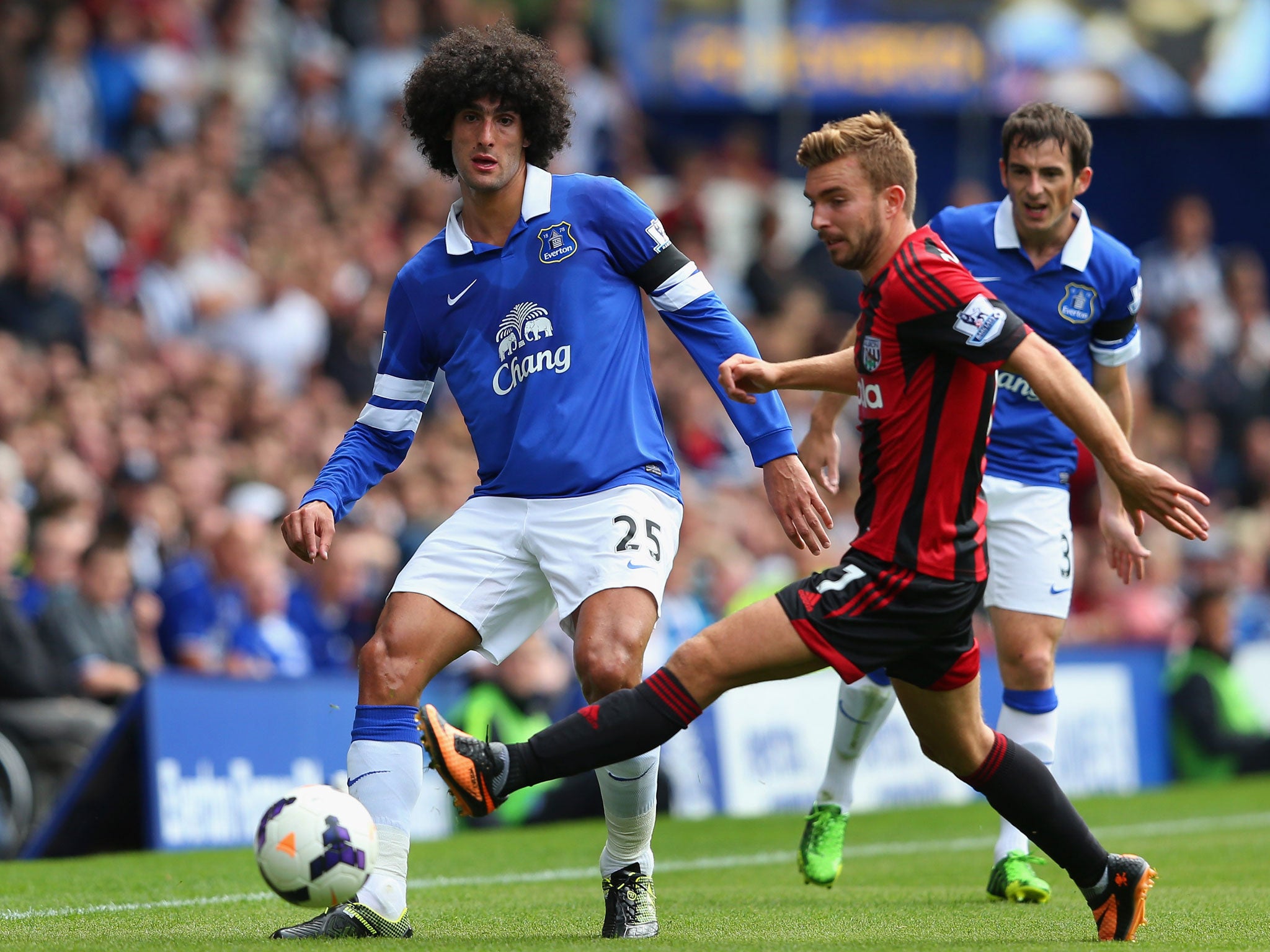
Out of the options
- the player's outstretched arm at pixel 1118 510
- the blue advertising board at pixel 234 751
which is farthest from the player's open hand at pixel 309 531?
the blue advertising board at pixel 234 751

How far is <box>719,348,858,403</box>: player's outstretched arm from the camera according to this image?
17.5 feet

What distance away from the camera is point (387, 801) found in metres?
5.61

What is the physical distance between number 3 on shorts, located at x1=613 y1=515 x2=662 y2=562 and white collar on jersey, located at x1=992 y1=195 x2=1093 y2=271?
2299 millimetres

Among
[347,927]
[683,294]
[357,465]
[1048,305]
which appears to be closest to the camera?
[347,927]

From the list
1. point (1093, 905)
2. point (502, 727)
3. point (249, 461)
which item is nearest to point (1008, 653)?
point (1093, 905)

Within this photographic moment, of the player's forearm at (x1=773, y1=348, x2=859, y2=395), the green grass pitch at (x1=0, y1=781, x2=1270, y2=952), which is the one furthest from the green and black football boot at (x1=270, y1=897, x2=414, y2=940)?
the player's forearm at (x1=773, y1=348, x2=859, y2=395)

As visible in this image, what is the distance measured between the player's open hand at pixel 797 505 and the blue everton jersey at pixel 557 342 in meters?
0.06

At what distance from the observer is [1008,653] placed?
23.8ft

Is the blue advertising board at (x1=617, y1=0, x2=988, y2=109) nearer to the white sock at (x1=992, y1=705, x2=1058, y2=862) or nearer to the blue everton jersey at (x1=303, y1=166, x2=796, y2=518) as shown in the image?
the white sock at (x1=992, y1=705, x2=1058, y2=862)

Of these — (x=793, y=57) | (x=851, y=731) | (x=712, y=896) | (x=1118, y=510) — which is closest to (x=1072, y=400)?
(x=1118, y=510)

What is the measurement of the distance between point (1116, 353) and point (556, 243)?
2522 mm

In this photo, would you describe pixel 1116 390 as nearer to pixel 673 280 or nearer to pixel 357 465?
pixel 673 280

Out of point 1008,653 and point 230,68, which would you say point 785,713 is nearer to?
point 1008,653

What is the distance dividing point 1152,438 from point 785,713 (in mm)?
7025
